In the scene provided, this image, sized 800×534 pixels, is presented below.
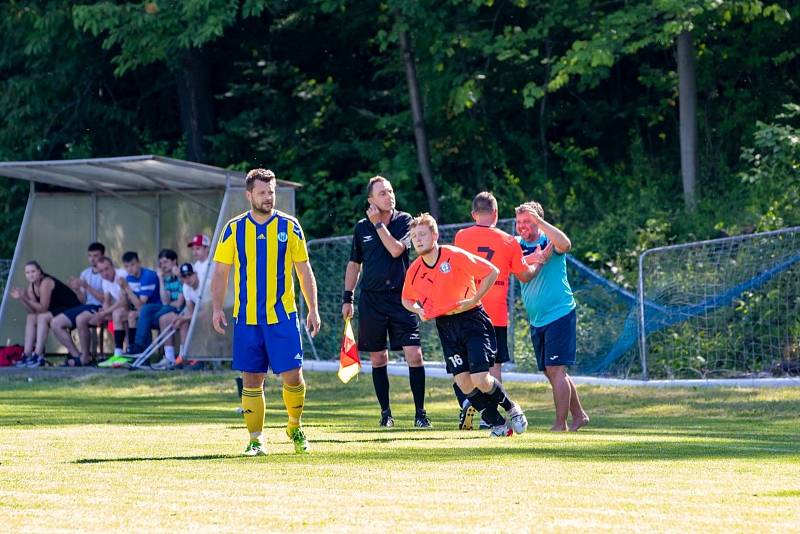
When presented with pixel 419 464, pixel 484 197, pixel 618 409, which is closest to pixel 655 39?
pixel 618 409

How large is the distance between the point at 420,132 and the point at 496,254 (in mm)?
14508

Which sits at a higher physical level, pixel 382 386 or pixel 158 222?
pixel 158 222

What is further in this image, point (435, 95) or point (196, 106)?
point (196, 106)

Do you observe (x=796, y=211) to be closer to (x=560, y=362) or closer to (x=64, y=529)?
(x=560, y=362)

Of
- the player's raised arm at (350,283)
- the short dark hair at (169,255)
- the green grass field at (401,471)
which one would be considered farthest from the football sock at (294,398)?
the short dark hair at (169,255)

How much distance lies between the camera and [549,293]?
1278 centimetres

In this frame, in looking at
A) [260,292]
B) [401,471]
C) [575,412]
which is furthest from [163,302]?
[401,471]

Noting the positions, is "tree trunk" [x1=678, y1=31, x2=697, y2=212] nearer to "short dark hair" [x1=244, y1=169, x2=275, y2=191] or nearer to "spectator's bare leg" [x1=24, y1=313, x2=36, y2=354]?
"spectator's bare leg" [x1=24, y1=313, x2=36, y2=354]

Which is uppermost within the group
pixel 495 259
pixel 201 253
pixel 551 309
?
pixel 201 253

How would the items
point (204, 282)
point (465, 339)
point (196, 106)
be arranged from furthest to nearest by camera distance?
1. point (196, 106)
2. point (204, 282)
3. point (465, 339)

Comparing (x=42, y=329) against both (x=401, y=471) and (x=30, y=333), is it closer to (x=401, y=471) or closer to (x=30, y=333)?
(x=30, y=333)

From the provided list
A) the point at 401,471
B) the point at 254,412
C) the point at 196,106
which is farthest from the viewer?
the point at 196,106

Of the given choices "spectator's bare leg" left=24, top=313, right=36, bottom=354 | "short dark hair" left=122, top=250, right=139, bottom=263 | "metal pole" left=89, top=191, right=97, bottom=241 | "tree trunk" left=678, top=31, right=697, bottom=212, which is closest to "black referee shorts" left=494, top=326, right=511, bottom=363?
"short dark hair" left=122, top=250, right=139, bottom=263

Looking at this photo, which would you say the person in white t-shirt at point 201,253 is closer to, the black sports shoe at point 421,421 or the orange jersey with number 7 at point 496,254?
the black sports shoe at point 421,421
